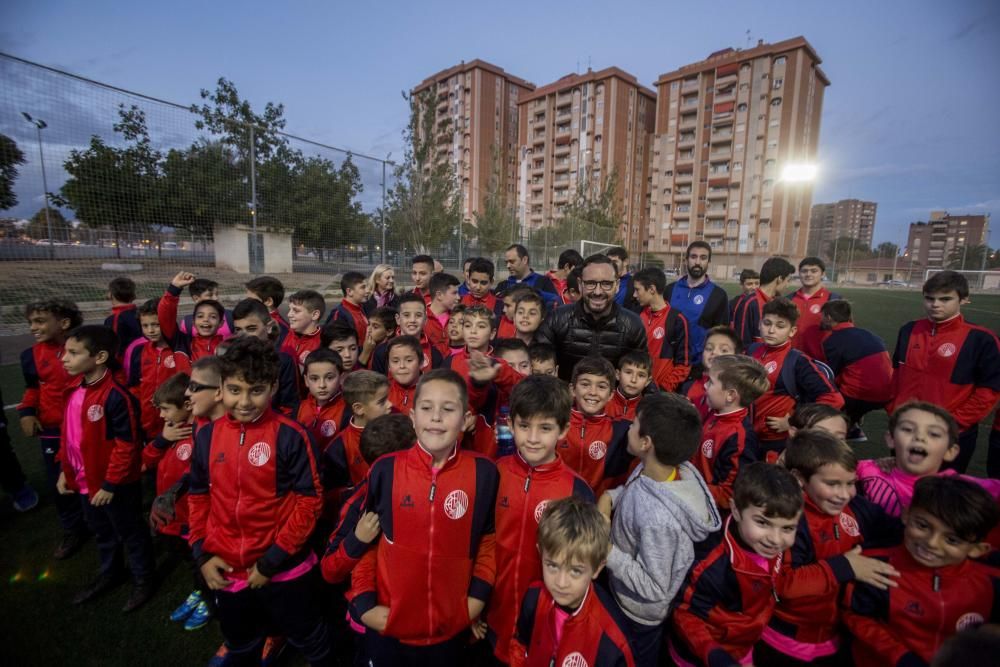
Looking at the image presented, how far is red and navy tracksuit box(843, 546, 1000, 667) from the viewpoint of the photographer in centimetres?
167

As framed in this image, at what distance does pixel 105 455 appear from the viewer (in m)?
2.79

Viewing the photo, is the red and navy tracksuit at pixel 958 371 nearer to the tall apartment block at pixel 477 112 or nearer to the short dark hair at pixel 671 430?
the short dark hair at pixel 671 430

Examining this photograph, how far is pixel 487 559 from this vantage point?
6.47 feet

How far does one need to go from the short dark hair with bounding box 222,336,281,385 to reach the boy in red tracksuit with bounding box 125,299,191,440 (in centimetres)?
194

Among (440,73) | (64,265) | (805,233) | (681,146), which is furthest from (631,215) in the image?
(64,265)

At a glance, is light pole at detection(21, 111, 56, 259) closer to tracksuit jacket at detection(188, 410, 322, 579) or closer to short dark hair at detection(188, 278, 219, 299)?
short dark hair at detection(188, 278, 219, 299)

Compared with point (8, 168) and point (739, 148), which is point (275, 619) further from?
point (739, 148)

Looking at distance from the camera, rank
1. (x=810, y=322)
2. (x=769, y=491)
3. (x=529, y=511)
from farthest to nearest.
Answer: (x=810, y=322) < (x=529, y=511) < (x=769, y=491)

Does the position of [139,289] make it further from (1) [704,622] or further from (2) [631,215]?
(2) [631,215]

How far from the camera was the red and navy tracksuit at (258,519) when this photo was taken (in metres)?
2.15

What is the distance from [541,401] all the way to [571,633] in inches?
35.8

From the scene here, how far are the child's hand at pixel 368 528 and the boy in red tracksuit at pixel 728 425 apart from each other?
1.79 metres

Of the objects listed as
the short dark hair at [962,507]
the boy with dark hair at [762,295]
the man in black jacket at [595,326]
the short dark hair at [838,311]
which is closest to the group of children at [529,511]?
the short dark hair at [962,507]

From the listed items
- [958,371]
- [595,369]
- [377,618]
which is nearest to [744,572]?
[595,369]
